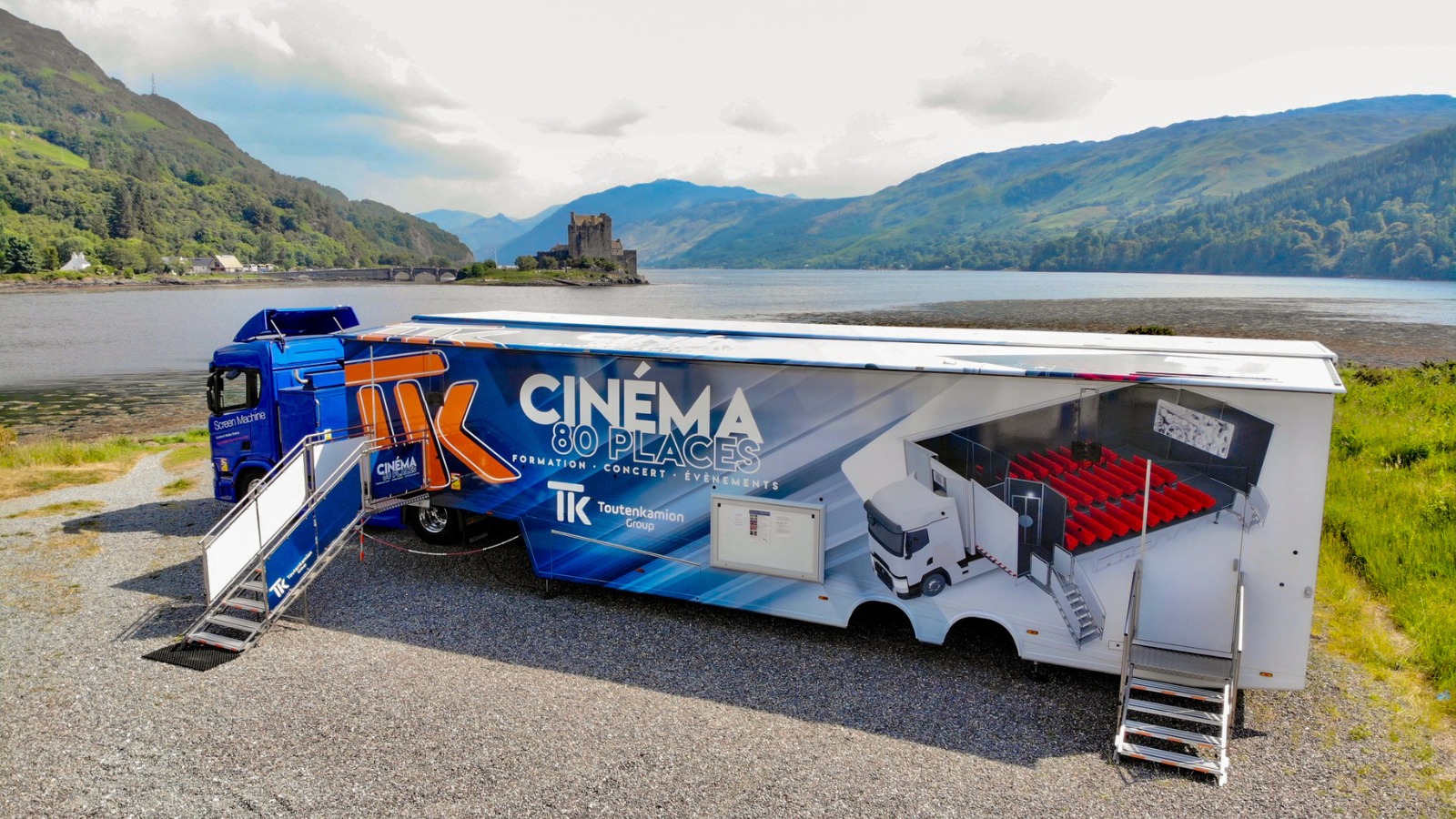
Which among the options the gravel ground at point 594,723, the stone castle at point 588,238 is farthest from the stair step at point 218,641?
the stone castle at point 588,238

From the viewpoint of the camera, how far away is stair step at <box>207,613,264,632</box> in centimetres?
962

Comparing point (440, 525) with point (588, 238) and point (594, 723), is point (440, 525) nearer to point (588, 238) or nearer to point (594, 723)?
point (594, 723)

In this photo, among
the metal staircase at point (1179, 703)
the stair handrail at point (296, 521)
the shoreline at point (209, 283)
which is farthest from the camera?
the shoreline at point (209, 283)

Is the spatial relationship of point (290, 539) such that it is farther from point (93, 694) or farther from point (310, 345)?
point (310, 345)

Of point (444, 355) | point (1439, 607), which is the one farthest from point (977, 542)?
point (444, 355)

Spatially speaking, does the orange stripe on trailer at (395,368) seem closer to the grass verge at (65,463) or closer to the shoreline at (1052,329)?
the grass verge at (65,463)

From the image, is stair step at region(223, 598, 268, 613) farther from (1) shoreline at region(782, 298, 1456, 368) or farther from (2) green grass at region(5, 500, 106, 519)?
(1) shoreline at region(782, 298, 1456, 368)

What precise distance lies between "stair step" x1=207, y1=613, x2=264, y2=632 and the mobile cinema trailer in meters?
0.33

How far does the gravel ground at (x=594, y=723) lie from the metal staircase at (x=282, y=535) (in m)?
0.44

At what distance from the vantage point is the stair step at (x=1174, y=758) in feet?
22.9

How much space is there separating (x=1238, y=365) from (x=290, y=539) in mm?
10579

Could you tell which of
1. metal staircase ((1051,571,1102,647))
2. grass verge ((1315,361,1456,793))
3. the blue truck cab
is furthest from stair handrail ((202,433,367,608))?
grass verge ((1315,361,1456,793))

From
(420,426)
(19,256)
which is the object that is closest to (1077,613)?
(420,426)

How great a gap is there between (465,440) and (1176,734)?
8719 millimetres
